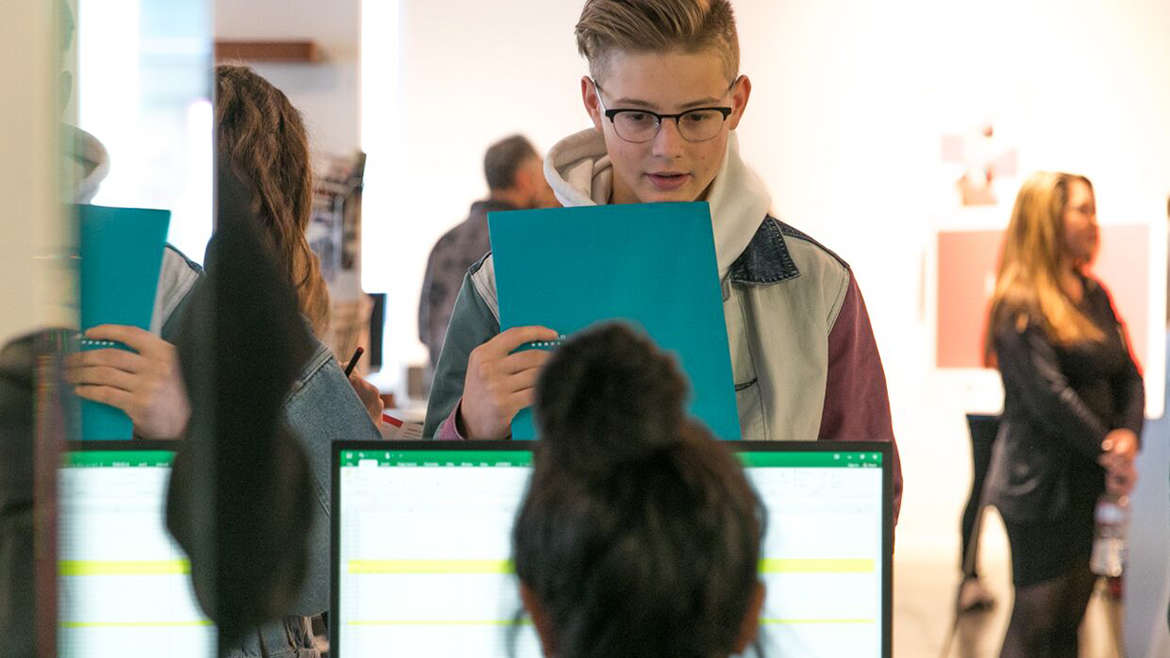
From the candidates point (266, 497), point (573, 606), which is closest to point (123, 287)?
point (266, 497)

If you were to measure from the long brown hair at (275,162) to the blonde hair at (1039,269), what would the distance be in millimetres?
2478

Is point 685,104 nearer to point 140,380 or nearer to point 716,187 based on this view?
point 716,187

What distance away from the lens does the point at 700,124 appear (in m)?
1.03

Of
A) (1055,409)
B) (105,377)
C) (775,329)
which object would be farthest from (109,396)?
(1055,409)

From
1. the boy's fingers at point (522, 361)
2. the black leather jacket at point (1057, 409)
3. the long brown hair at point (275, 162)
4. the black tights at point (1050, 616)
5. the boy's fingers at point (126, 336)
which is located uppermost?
the long brown hair at point (275, 162)

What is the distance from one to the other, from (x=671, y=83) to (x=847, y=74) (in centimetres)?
213

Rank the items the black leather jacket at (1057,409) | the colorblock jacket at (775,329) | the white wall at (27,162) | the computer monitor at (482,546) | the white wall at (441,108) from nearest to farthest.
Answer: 1. the white wall at (27,162)
2. the computer monitor at (482,546)
3. the colorblock jacket at (775,329)
4. the black leather jacket at (1057,409)
5. the white wall at (441,108)

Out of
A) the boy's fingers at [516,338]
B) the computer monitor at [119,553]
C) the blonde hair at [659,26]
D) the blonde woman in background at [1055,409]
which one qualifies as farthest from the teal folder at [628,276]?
the blonde woman in background at [1055,409]

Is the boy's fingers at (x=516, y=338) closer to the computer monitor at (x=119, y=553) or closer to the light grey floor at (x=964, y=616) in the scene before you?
the computer monitor at (x=119, y=553)

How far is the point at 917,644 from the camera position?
2812mm

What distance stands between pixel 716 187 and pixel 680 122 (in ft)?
0.22

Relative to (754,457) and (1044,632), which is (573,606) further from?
(1044,632)

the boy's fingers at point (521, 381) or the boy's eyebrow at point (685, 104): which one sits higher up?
the boy's eyebrow at point (685, 104)

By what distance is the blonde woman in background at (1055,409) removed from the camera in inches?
105
